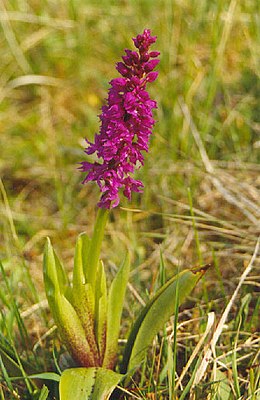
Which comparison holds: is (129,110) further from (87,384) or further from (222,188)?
(222,188)

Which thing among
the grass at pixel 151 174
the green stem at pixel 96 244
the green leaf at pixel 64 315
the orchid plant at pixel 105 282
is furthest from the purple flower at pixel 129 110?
the grass at pixel 151 174

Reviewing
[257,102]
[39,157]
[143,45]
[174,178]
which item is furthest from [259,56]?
[143,45]

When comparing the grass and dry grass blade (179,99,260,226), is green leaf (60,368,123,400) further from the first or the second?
dry grass blade (179,99,260,226)

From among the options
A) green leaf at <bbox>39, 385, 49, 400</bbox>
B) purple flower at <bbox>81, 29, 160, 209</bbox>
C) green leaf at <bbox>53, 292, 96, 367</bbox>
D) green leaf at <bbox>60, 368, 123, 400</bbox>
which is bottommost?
green leaf at <bbox>39, 385, 49, 400</bbox>

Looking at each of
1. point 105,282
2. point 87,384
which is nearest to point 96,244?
point 105,282

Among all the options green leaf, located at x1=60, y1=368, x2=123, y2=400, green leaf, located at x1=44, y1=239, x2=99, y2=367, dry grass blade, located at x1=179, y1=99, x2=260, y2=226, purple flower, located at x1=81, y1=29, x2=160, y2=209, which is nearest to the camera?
purple flower, located at x1=81, y1=29, x2=160, y2=209

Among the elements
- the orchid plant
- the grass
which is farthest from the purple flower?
the grass

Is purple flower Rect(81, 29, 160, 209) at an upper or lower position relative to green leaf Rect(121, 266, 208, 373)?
upper

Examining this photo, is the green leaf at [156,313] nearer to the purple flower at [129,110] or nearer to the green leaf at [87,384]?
the green leaf at [87,384]
